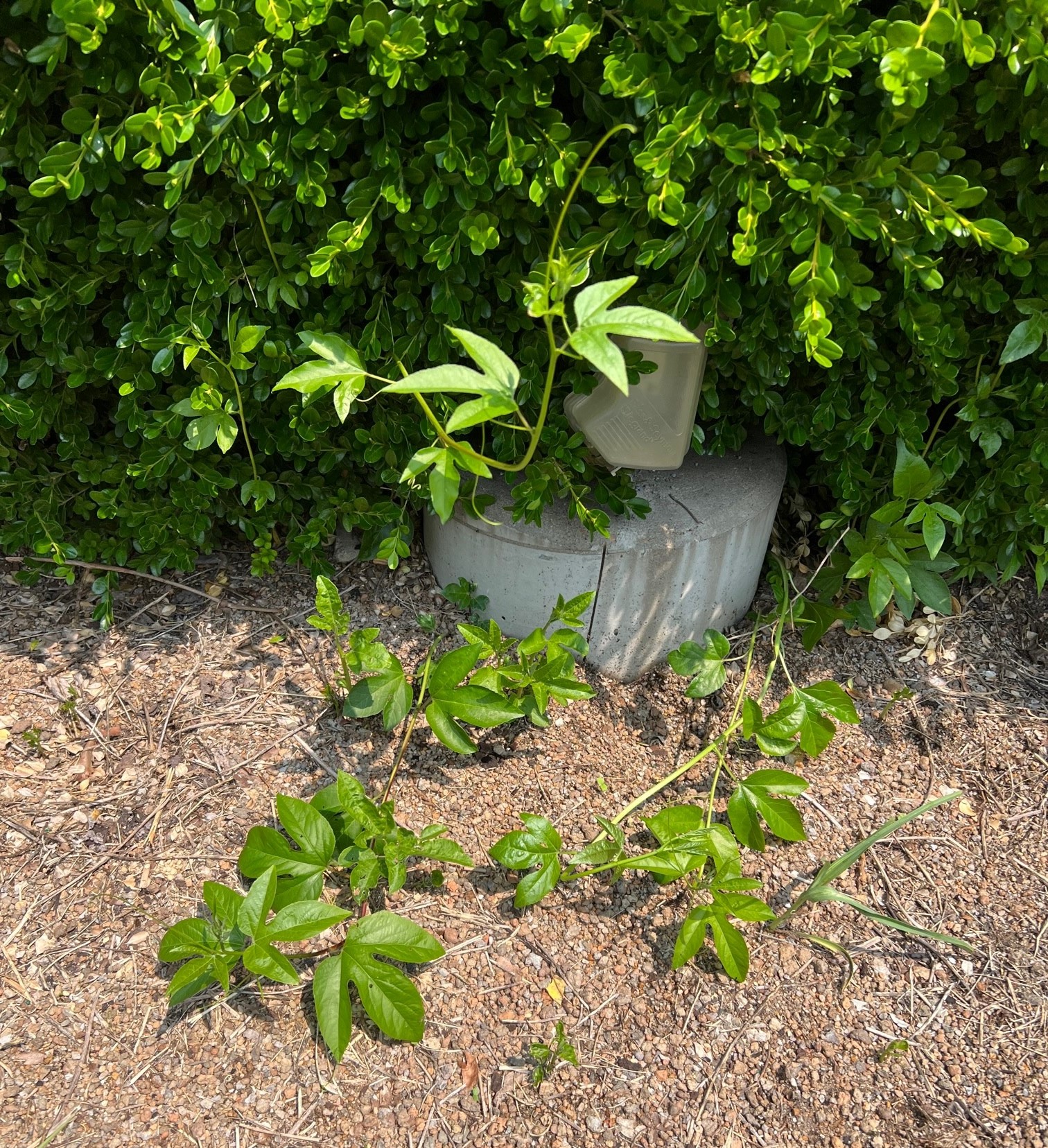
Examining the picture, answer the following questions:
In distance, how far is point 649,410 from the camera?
2.26m

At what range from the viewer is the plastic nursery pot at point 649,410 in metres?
2.18

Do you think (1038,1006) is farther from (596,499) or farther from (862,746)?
(596,499)

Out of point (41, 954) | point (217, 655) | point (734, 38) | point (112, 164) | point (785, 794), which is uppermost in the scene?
point (734, 38)

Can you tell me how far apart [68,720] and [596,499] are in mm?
1360

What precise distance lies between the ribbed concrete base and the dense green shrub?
5.6 inches

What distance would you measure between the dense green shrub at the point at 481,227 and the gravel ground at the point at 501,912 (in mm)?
309

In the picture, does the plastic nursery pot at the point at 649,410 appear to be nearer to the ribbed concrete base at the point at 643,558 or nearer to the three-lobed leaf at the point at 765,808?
the ribbed concrete base at the point at 643,558

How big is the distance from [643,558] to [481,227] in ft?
2.96

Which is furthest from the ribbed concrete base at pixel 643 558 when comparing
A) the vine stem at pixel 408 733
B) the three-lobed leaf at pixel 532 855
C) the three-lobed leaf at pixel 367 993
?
the three-lobed leaf at pixel 367 993

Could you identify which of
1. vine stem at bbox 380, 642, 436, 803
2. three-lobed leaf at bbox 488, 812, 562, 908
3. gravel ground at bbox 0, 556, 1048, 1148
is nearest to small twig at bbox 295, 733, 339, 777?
gravel ground at bbox 0, 556, 1048, 1148

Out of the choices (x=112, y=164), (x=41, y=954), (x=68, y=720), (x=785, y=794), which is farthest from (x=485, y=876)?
(x=112, y=164)

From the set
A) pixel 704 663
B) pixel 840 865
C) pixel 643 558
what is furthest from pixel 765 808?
pixel 643 558

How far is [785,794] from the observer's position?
85.0 inches

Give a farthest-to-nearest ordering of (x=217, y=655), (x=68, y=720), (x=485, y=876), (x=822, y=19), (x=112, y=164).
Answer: (x=217, y=655), (x=68, y=720), (x=485, y=876), (x=112, y=164), (x=822, y=19)
